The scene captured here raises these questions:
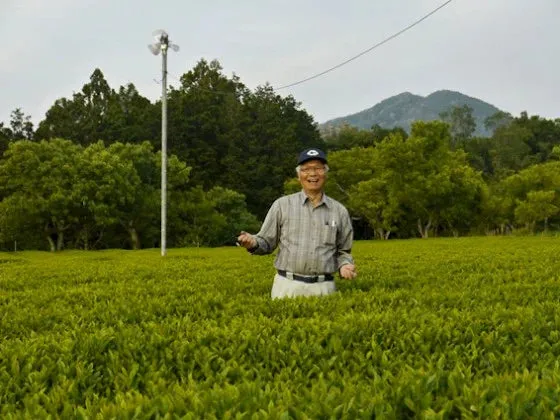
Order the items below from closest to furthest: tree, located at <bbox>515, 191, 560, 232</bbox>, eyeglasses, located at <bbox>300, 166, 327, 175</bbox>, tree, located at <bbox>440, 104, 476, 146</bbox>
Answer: eyeglasses, located at <bbox>300, 166, 327, 175</bbox>, tree, located at <bbox>515, 191, 560, 232</bbox>, tree, located at <bbox>440, 104, 476, 146</bbox>

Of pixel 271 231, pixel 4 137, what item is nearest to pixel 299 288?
pixel 271 231

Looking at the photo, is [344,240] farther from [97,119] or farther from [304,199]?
[97,119]

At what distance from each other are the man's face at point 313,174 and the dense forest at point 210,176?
33.8 metres

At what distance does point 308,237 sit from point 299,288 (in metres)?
0.62

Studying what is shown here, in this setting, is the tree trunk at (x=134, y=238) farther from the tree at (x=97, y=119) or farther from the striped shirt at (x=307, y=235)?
the striped shirt at (x=307, y=235)

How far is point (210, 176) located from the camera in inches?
2430

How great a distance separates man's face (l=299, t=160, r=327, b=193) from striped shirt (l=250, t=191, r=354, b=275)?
195mm

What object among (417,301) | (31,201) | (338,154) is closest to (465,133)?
(338,154)

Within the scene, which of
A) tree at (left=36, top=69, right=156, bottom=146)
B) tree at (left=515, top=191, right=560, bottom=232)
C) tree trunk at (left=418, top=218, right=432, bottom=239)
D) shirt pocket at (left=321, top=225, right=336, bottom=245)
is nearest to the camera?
shirt pocket at (left=321, top=225, right=336, bottom=245)

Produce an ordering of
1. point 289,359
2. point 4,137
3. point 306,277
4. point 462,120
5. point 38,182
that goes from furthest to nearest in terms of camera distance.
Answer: point 462,120
point 4,137
point 38,182
point 306,277
point 289,359

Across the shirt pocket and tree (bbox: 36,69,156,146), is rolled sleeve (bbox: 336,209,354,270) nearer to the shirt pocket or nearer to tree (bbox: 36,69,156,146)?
the shirt pocket

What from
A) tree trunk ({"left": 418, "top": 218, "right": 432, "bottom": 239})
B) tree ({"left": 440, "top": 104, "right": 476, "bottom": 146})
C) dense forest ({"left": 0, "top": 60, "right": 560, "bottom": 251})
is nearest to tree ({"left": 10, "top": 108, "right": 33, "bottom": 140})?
dense forest ({"left": 0, "top": 60, "right": 560, "bottom": 251})

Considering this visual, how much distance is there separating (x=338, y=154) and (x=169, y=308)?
50371 mm

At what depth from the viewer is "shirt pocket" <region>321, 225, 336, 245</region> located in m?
6.50
